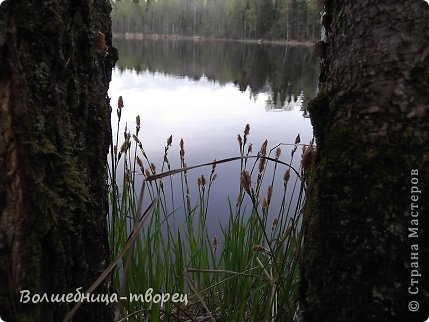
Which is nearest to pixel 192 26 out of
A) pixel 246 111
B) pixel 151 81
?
pixel 151 81

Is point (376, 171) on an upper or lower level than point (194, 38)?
lower

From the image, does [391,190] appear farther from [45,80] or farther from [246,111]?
[246,111]

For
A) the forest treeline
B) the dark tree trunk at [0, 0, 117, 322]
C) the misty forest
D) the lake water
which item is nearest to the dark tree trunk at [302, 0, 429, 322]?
the misty forest

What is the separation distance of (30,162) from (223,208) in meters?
3.00

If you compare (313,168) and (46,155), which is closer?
(46,155)

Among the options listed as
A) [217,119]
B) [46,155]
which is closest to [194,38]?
[217,119]

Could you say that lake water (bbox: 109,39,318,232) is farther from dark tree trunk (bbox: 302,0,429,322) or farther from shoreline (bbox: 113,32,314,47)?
shoreline (bbox: 113,32,314,47)

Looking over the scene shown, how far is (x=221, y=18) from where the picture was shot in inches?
2297

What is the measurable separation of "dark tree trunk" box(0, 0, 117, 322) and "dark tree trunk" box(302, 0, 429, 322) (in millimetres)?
533

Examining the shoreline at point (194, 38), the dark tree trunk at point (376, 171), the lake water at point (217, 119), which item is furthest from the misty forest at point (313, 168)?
the shoreline at point (194, 38)

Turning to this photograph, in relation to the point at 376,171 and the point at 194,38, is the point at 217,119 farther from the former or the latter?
the point at 194,38

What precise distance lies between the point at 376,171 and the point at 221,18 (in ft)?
202

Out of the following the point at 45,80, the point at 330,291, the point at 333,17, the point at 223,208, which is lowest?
the point at 223,208

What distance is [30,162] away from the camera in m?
0.73
